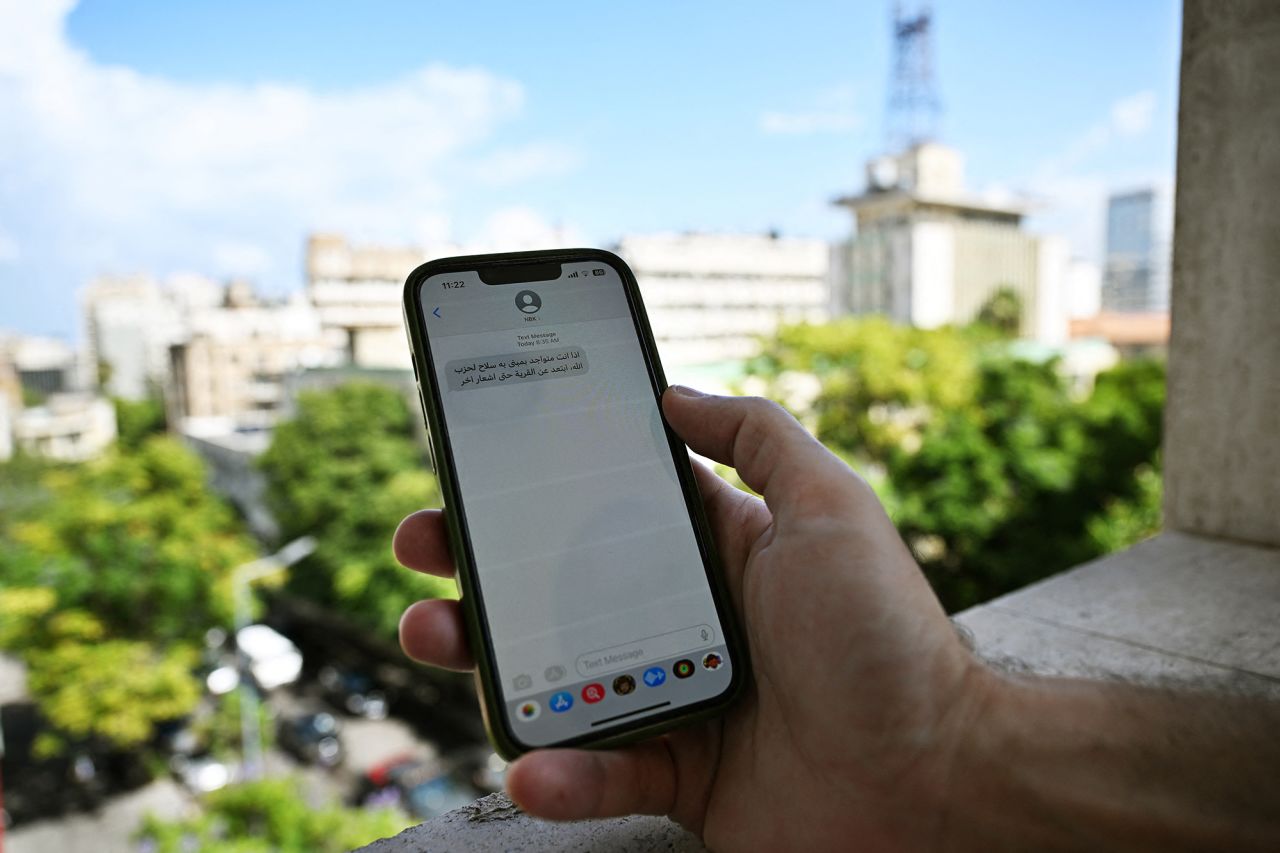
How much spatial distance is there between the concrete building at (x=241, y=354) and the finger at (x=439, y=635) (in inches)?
1323

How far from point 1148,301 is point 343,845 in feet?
289

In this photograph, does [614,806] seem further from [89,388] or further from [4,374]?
[89,388]

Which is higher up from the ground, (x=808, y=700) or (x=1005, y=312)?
(x=808, y=700)

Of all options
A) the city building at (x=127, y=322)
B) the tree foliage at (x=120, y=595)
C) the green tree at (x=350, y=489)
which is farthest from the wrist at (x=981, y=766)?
the city building at (x=127, y=322)

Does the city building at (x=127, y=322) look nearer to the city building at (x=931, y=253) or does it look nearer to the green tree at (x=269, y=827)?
the city building at (x=931, y=253)

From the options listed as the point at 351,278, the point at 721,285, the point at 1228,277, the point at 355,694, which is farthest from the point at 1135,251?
the point at 1228,277

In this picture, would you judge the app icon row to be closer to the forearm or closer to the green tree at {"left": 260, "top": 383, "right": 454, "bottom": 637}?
the forearm

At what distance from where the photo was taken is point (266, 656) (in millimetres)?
15430

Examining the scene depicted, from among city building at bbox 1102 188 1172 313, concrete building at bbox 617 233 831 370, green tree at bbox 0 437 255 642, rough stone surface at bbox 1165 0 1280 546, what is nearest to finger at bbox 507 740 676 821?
rough stone surface at bbox 1165 0 1280 546

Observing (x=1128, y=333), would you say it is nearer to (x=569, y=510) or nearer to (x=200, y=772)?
(x=200, y=772)

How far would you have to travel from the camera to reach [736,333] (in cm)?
4197

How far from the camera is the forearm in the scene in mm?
629

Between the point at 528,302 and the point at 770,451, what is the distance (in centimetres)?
36

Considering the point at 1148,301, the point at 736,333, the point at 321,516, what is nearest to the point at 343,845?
the point at 321,516
